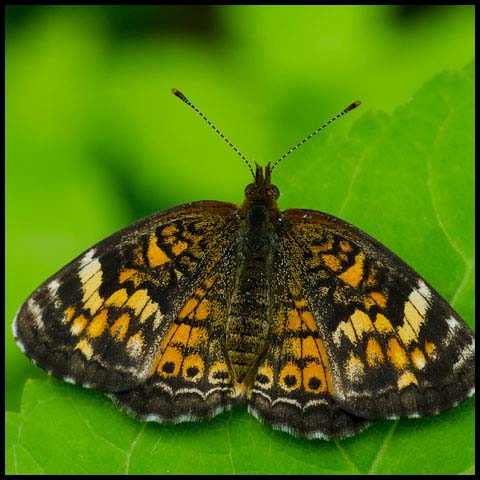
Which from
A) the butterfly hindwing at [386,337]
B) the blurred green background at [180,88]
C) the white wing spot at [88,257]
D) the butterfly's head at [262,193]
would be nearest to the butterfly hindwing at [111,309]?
the white wing spot at [88,257]

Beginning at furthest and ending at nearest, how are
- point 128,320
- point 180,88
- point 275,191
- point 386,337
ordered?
point 180,88 < point 275,191 < point 128,320 < point 386,337

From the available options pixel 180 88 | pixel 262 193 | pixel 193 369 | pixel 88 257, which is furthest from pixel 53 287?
pixel 180 88

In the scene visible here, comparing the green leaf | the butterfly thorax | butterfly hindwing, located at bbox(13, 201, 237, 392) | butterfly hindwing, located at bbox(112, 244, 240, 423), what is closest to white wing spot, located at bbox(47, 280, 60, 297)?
butterfly hindwing, located at bbox(13, 201, 237, 392)

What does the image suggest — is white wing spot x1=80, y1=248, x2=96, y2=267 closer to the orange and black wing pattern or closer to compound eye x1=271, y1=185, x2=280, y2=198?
the orange and black wing pattern

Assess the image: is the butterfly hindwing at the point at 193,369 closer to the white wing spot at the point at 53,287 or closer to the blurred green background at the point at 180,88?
the white wing spot at the point at 53,287

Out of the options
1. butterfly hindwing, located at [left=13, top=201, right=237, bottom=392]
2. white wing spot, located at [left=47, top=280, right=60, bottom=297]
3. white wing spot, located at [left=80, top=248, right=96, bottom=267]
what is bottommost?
butterfly hindwing, located at [left=13, top=201, right=237, bottom=392]

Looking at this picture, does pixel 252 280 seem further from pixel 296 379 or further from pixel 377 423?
pixel 377 423

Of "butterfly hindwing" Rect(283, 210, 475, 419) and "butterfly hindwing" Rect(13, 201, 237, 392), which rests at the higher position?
"butterfly hindwing" Rect(13, 201, 237, 392)
